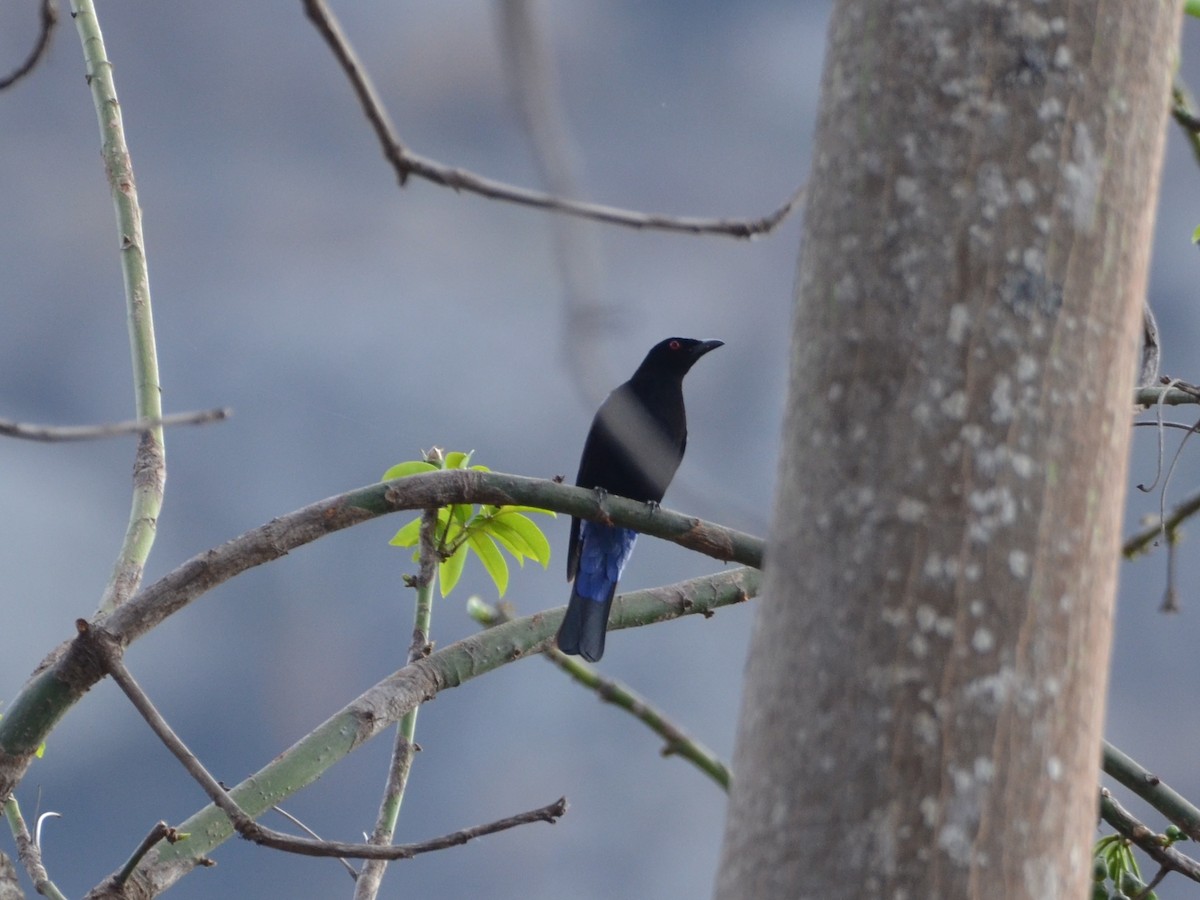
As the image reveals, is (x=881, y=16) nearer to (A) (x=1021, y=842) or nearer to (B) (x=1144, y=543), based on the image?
(A) (x=1021, y=842)

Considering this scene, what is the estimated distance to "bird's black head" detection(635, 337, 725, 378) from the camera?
4.65 meters

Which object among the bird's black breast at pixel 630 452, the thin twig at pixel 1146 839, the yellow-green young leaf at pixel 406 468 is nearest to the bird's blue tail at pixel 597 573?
the bird's black breast at pixel 630 452

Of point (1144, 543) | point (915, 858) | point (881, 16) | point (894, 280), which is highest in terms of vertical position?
point (881, 16)

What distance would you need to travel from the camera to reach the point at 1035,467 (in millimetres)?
1053

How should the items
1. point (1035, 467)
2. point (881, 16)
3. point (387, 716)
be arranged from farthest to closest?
point (387, 716) < point (881, 16) < point (1035, 467)

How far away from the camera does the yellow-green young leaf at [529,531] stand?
243 cm

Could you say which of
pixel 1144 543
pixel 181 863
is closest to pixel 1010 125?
pixel 1144 543

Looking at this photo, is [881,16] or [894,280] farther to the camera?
[881,16]

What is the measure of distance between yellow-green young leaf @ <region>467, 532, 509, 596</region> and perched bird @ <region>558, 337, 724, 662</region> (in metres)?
0.85

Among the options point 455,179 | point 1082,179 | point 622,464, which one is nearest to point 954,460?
point 1082,179

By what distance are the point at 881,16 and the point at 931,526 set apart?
0.50m

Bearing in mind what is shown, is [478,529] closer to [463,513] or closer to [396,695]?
[463,513]

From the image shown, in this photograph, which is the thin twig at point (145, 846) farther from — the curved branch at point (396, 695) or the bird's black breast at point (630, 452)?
the bird's black breast at point (630, 452)

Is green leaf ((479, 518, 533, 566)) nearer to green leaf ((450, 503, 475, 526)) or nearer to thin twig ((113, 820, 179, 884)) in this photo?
green leaf ((450, 503, 475, 526))
